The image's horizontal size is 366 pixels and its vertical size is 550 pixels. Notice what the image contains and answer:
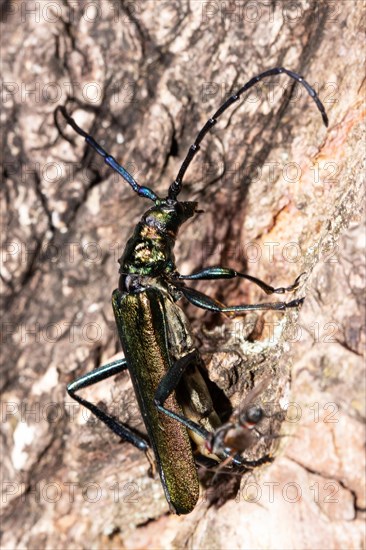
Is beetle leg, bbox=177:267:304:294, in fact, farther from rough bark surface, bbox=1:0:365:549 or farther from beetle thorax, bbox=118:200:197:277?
beetle thorax, bbox=118:200:197:277

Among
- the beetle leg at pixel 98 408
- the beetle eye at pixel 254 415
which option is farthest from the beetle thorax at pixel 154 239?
the beetle eye at pixel 254 415

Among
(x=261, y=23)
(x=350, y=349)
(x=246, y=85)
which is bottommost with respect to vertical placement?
(x=350, y=349)

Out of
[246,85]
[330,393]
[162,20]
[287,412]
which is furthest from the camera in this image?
[162,20]

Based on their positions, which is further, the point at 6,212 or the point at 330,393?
the point at 6,212

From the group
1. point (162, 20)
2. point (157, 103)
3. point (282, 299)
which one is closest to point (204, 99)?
point (157, 103)

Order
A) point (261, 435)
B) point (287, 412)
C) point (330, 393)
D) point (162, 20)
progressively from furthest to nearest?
1. point (162, 20)
2. point (261, 435)
3. point (287, 412)
4. point (330, 393)

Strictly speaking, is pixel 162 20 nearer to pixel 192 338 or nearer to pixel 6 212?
pixel 6 212

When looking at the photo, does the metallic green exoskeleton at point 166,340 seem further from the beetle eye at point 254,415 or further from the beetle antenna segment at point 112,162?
the beetle eye at point 254,415

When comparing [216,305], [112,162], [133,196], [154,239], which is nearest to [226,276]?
[216,305]

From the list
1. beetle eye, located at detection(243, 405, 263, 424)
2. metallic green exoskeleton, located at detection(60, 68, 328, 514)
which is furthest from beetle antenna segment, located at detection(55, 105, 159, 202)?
beetle eye, located at detection(243, 405, 263, 424)
